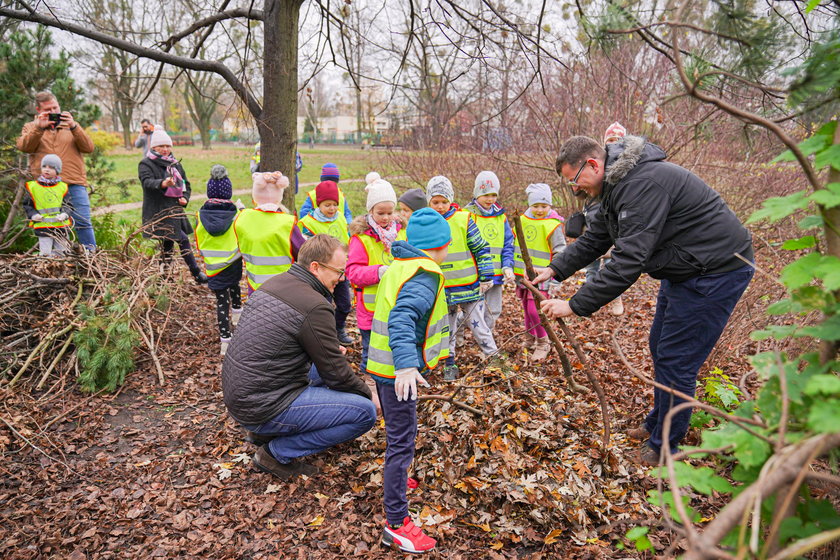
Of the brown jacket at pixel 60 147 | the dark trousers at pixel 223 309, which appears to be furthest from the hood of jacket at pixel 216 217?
the brown jacket at pixel 60 147

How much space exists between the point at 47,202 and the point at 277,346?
14.8ft

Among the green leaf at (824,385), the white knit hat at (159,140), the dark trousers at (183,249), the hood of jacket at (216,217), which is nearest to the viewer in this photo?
the green leaf at (824,385)

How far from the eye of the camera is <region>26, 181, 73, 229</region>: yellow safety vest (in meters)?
5.74

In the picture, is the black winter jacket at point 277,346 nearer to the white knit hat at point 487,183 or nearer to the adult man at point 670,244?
the adult man at point 670,244

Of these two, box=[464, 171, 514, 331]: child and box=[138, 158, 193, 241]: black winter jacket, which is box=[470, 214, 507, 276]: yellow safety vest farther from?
box=[138, 158, 193, 241]: black winter jacket

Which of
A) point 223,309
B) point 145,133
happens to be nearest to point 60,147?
point 223,309

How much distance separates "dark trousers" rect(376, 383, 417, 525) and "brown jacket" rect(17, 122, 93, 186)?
18.7ft

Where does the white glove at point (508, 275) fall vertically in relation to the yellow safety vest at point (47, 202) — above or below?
below

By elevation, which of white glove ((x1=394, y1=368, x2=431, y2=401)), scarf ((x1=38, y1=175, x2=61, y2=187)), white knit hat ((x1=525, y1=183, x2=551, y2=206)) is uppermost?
scarf ((x1=38, y1=175, x2=61, y2=187))

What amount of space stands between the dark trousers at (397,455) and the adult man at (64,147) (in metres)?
4.85

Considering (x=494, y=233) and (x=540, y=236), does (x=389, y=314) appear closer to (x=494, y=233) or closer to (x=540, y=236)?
(x=494, y=233)

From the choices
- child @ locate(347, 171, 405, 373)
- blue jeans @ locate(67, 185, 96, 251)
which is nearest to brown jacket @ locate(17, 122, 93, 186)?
blue jeans @ locate(67, 185, 96, 251)

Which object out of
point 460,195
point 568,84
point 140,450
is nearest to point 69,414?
point 140,450

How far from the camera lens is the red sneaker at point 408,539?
2.79 meters
